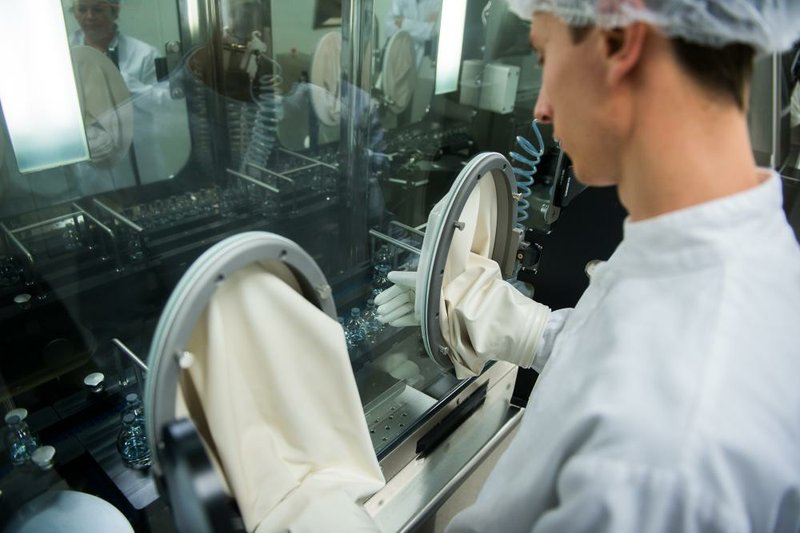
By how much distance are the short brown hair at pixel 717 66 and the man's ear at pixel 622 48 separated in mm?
32

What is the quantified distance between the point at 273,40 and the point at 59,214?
1.03 m

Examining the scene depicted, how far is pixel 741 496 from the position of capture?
47 cm

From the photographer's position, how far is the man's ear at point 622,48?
508 mm

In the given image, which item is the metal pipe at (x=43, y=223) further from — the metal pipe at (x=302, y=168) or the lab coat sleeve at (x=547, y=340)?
the lab coat sleeve at (x=547, y=340)

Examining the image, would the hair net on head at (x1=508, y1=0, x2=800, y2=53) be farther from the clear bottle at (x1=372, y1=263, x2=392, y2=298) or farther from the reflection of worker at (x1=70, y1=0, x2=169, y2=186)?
the reflection of worker at (x1=70, y1=0, x2=169, y2=186)

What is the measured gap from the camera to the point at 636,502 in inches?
19.0

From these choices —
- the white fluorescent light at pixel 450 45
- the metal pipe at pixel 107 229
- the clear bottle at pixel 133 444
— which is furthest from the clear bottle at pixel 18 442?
the white fluorescent light at pixel 450 45

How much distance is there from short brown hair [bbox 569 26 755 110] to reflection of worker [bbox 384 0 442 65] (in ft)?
6.73

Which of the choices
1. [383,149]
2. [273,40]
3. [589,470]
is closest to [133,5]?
[273,40]

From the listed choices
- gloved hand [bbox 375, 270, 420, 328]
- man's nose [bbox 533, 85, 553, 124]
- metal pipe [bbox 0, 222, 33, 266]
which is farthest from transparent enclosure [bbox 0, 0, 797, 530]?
man's nose [bbox 533, 85, 553, 124]

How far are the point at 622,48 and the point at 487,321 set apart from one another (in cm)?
70

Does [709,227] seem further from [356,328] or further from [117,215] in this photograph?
[117,215]

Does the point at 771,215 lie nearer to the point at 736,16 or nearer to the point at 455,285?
the point at 736,16

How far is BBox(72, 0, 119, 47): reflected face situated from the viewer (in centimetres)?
145
